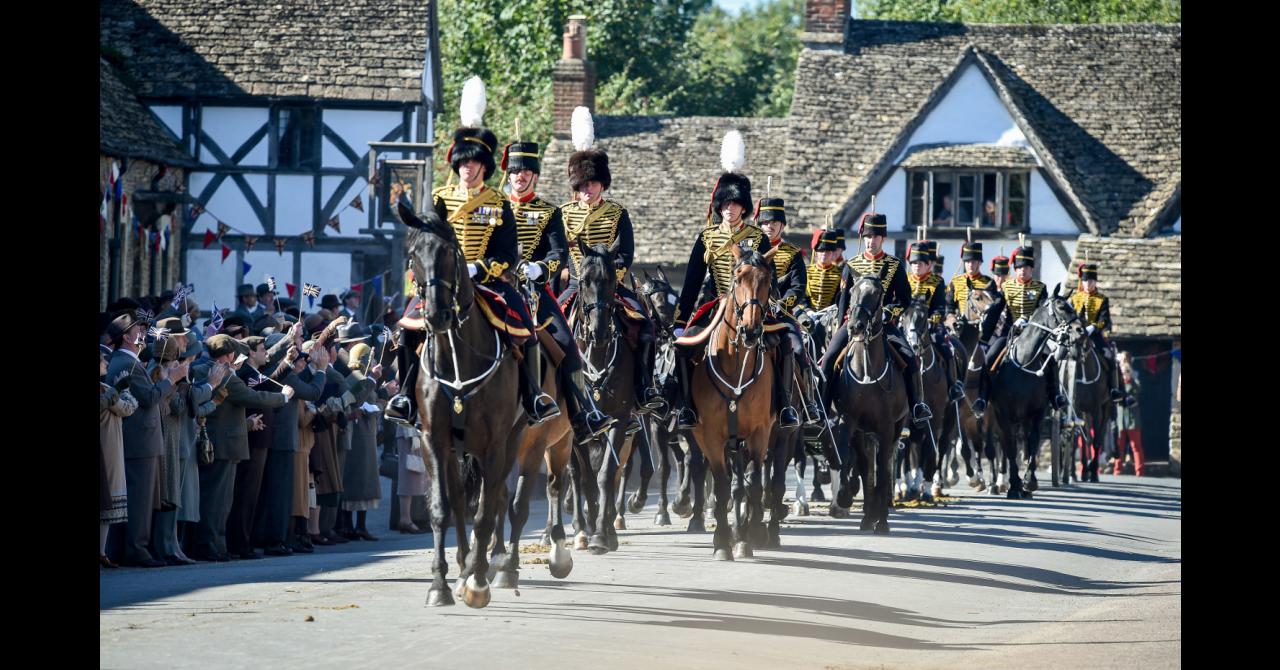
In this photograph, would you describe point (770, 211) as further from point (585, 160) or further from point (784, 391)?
point (585, 160)

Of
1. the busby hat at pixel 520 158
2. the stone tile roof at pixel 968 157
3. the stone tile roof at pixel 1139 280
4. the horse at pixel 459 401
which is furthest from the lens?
the stone tile roof at pixel 968 157

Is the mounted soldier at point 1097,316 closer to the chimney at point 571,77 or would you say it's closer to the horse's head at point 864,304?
the horse's head at point 864,304

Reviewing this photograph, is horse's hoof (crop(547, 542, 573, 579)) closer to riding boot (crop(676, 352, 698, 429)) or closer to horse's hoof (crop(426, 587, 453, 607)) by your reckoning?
horse's hoof (crop(426, 587, 453, 607))

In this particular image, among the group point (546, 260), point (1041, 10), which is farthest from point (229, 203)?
point (1041, 10)

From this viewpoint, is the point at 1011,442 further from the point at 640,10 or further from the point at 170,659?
the point at 640,10

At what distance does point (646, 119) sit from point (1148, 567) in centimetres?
3432

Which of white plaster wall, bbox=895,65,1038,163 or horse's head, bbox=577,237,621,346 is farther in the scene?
white plaster wall, bbox=895,65,1038,163

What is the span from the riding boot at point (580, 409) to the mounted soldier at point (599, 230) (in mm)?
1858

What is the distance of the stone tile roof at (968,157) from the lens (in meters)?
44.8

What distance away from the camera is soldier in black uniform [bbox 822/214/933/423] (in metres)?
19.1

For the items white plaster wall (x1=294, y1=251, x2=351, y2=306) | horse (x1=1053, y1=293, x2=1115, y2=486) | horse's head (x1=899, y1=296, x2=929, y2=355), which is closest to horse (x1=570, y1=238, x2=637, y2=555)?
horse's head (x1=899, y1=296, x2=929, y2=355)

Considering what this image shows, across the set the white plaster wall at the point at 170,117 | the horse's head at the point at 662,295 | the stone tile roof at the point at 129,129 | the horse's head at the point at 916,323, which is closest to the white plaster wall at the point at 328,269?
the stone tile roof at the point at 129,129

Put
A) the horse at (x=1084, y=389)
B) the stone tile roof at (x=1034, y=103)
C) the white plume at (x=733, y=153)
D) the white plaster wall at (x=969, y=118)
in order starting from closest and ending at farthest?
1. the white plume at (x=733, y=153)
2. the horse at (x=1084, y=389)
3. the stone tile roof at (x=1034, y=103)
4. the white plaster wall at (x=969, y=118)

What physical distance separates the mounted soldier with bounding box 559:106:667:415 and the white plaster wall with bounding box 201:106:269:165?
22.7 metres
